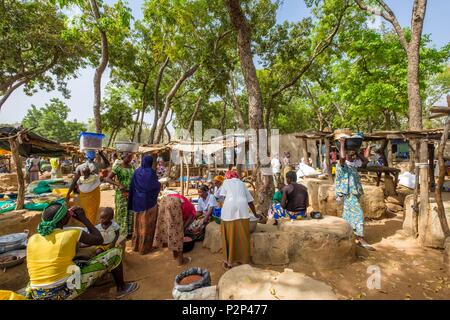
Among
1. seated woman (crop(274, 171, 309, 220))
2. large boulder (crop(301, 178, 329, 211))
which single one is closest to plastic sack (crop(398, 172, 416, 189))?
large boulder (crop(301, 178, 329, 211))

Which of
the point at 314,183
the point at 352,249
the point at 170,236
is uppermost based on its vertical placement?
the point at 314,183

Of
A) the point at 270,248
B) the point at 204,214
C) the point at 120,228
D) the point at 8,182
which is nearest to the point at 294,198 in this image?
the point at 270,248

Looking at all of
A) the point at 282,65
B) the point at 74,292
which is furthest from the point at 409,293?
the point at 282,65

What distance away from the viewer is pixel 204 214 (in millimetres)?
5270

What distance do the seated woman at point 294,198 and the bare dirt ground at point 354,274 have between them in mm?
1121

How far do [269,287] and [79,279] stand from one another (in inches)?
83.5

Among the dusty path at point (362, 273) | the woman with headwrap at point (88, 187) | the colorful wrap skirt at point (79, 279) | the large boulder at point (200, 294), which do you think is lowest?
the dusty path at point (362, 273)

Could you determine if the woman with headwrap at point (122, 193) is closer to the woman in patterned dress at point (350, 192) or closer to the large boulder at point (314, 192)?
the woman in patterned dress at point (350, 192)

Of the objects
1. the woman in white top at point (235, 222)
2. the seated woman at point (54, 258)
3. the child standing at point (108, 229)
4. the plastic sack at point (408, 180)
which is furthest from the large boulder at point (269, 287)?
the plastic sack at point (408, 180)

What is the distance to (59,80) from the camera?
15156mm

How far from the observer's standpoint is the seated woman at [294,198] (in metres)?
4.70

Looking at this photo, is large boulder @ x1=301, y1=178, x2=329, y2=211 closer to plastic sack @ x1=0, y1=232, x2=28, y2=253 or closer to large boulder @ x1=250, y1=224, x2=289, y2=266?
large boulder @ x1=250, y1=224, x2=289, y2=266
